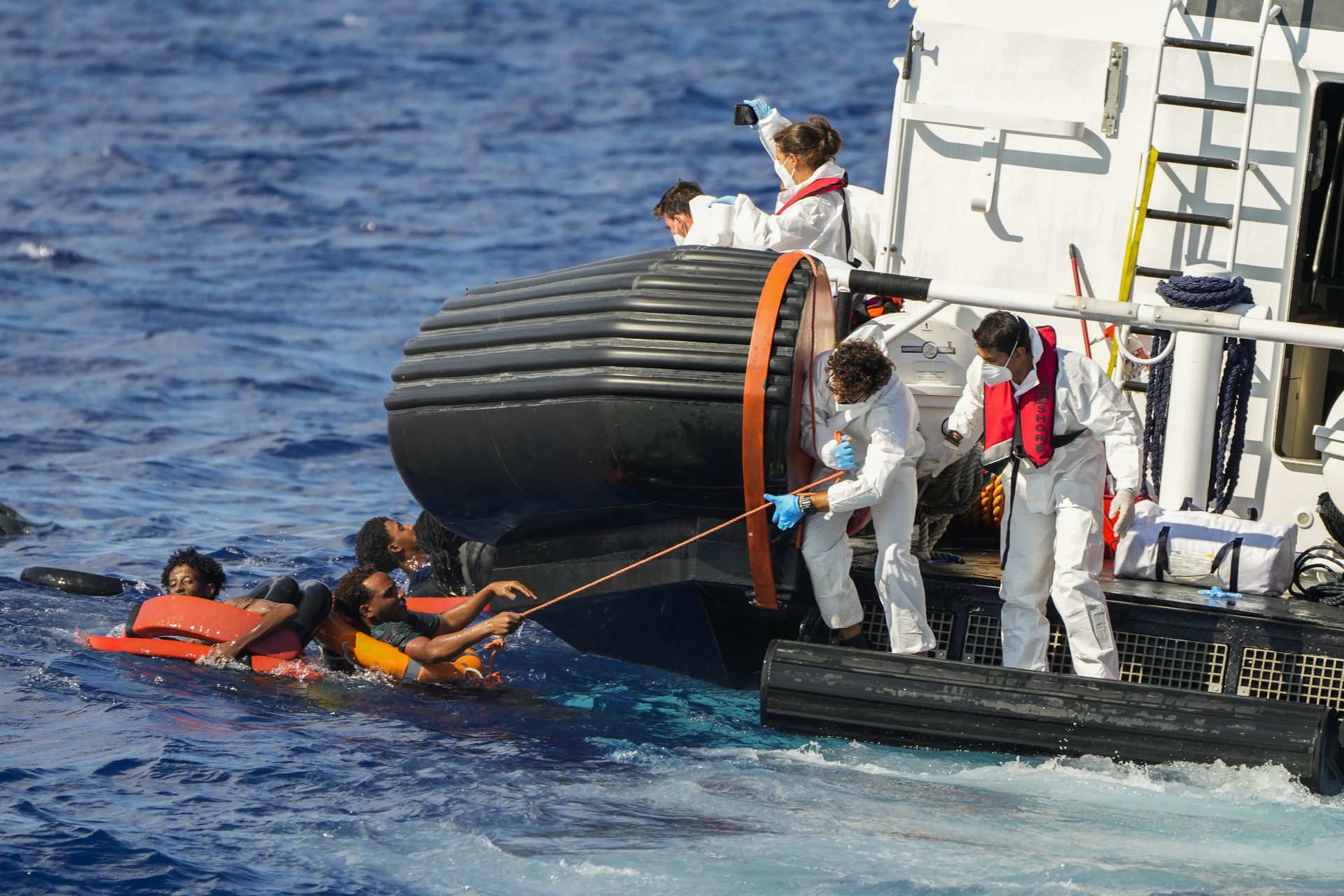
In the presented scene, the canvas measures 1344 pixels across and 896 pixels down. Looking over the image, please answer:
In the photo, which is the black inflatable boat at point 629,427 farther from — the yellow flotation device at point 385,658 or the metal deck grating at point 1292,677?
the metal deck grating at point 1292,677

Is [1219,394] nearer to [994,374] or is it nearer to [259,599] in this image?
[994,374]

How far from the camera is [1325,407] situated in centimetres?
739

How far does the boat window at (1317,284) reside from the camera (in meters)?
6.80

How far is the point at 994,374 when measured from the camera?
564 centimetres

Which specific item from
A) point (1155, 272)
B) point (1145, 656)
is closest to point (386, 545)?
point (1145, 656)

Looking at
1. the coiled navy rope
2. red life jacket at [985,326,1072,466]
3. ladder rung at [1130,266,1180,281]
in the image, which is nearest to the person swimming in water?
red life jacket at [985,326,1072,466]

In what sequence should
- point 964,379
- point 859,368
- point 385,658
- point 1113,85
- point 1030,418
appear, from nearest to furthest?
point 859,368 < point 1030,418 < point 964,379 < point 1113,85 < point 385,658

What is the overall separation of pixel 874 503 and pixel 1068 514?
636 millimetres

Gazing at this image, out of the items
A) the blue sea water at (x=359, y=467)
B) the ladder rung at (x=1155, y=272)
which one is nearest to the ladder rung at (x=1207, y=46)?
the ladder rung at (x=1155, y=272)

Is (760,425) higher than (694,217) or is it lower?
lower

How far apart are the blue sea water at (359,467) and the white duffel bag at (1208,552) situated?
2.95ft

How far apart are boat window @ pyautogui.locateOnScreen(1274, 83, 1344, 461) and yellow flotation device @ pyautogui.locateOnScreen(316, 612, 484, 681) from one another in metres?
3.29

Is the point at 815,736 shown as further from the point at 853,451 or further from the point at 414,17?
the point at 414,17

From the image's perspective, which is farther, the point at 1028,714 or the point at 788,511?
the point at 788,511
